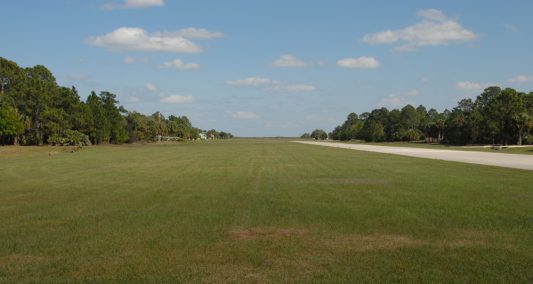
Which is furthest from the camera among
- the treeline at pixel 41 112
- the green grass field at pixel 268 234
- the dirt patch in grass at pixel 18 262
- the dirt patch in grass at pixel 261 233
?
the treeline at pixel 41 112

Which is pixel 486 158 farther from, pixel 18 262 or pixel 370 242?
pixel 18 262

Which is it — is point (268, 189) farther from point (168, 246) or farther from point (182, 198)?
point (168, 246)

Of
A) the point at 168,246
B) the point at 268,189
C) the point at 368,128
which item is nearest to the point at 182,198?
the point at 268,189

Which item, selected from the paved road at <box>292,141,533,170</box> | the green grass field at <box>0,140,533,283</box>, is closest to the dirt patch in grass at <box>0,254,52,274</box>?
the green grass field at <box>0,140,533,283</box>

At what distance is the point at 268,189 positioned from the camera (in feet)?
64.1

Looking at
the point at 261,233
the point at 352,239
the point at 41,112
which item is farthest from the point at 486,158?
the point at 41,112

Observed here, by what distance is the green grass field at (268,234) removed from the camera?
7914mm

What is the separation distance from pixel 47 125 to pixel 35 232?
8779 cm

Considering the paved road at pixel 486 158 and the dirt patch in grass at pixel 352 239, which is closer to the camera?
the dirt patch in grass at pixel 352 239

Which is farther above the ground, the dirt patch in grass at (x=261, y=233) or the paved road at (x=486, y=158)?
the paved road at (x=486, y=158)

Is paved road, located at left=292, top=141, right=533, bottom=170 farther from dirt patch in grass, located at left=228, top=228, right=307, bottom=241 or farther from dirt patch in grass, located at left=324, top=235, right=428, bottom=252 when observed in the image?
dirt patch in grass, located at left=228, top=228, right=307, bottom=241

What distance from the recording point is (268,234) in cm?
1074

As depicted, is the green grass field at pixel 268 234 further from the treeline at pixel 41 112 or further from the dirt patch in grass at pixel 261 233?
the treeline at pixel 41 112

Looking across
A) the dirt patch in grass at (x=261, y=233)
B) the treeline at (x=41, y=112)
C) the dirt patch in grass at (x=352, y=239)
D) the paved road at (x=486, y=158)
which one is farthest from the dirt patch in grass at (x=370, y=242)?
the treeline at (x=41, y=112)
